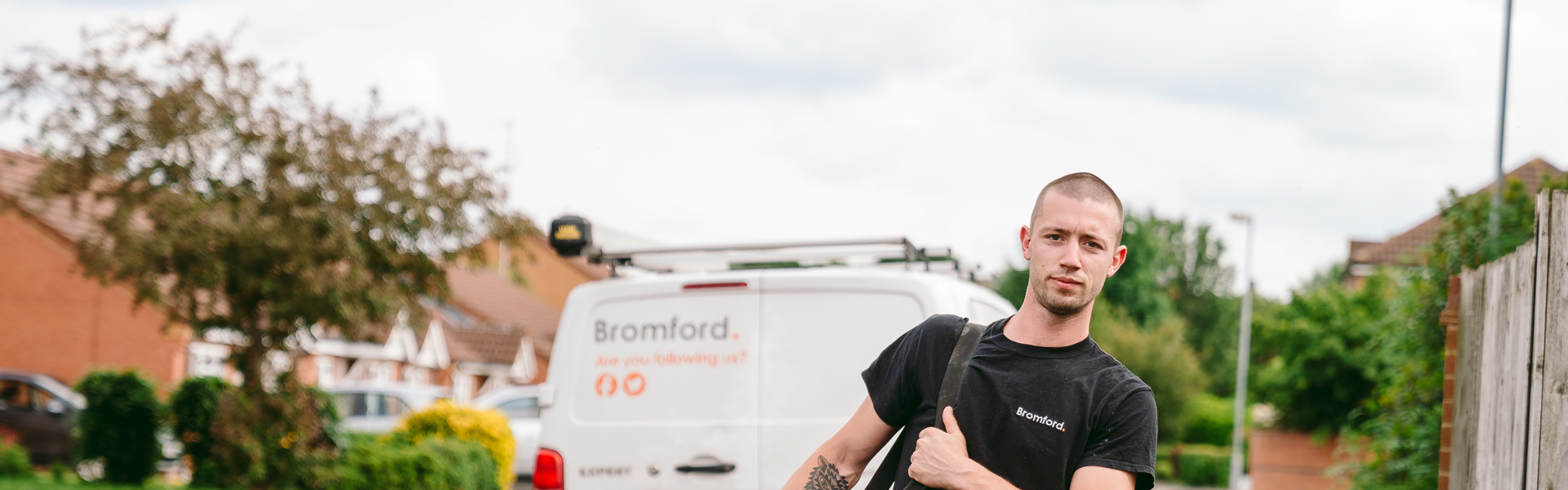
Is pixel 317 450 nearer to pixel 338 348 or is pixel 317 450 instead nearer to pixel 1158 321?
pixel 338 348

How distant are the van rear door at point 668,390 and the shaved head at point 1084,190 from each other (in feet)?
9.47

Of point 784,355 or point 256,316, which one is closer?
point 784,355

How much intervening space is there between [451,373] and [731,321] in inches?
1321

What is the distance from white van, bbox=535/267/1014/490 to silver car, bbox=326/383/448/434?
51.9ft

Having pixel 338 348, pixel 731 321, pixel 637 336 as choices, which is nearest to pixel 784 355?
pixel 731 321

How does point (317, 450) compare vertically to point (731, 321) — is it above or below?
below

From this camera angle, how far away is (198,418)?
14.4 metres

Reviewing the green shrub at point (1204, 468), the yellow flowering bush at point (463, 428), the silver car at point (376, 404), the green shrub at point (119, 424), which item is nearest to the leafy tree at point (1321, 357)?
the yellow flowering bush at point (463, 428)

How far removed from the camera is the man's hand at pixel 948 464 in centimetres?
266

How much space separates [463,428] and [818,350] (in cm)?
Answer: 1171

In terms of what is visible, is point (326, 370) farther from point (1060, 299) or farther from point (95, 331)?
point (1060, 299)

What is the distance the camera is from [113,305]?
80.6 feet

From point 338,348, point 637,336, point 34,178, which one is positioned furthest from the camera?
point 338,348

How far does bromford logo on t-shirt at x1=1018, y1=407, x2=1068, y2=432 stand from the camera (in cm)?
267
